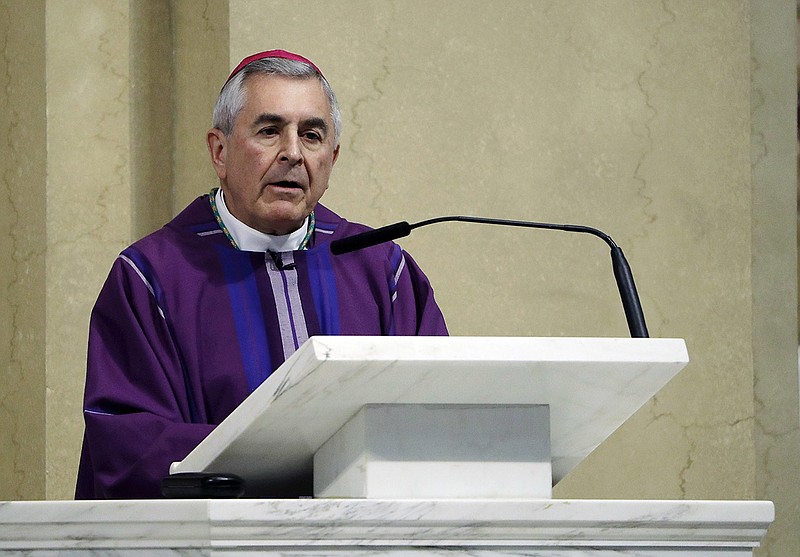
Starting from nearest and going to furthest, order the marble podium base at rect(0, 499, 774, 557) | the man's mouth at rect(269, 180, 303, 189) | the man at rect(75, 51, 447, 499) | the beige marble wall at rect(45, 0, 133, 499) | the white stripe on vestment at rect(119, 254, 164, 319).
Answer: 1. the marble podium base at rect(0, 499, 774, 557)
2. the man at rect(75, 51, 447, 499)
3. the white stripe on vestment at rect(119, 254, 164, 319)
4. the man's mouth at rect(269, 180, 303, 189)
5. the beige marble wall at rect(45, 0, 133, 499)

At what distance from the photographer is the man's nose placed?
2541 millimetres

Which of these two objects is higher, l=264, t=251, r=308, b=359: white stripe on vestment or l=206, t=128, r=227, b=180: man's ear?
l=206, t=128, r=227, b=180: man's ear

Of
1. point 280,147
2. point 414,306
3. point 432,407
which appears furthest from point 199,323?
point 432,407

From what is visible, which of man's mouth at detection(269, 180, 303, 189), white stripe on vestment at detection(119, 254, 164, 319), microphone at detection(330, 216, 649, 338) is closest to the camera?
microphone at detection(330, 216, 649, 338)

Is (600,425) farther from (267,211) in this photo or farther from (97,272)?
(97,272)

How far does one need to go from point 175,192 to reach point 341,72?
0.60 meters

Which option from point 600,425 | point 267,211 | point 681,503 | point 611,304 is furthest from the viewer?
point 611,304

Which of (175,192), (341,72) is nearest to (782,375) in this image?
(341,72)

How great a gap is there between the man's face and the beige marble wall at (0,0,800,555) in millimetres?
778

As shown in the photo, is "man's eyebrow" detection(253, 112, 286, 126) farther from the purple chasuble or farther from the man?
the purple chasuble

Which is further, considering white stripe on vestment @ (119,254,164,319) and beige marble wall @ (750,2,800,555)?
beige marble wall @ (750,2,800,555)

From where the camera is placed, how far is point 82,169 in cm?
349

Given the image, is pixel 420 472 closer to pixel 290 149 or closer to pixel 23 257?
pixel 290 149

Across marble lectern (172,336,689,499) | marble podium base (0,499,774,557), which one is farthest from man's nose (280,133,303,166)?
marble podium base (0,499,774,557)
